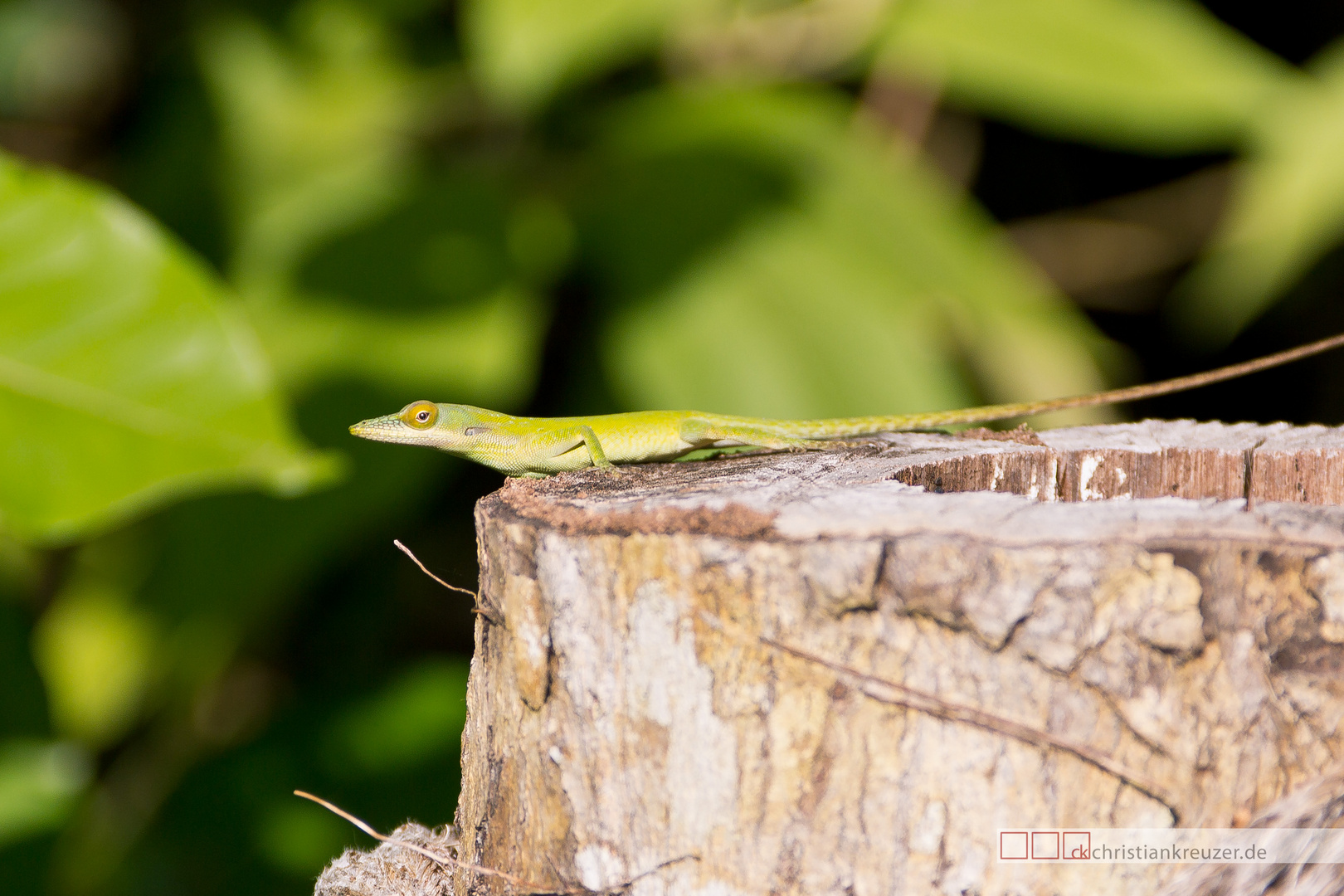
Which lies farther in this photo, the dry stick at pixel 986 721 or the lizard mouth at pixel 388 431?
the lizard mouth at pixel 388 431

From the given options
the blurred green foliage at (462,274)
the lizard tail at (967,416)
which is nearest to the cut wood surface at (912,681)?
the lizard tail at (967,416)

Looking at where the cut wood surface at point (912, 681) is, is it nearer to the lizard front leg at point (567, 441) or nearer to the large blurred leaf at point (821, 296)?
the lizard front leg at point (567, 441)

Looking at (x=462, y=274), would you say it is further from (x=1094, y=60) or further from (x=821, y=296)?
(x=1094, y=60)

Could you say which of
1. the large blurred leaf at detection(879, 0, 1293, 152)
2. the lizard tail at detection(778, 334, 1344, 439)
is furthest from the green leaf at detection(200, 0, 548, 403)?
the large blurred leaf at detection(879, 0, 1293, 152)

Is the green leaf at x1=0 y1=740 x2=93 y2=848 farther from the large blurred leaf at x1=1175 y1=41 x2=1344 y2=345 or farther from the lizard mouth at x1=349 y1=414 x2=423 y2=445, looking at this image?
the large blurred leaf at x1=1175 y1=41 x2=1344 y2=345

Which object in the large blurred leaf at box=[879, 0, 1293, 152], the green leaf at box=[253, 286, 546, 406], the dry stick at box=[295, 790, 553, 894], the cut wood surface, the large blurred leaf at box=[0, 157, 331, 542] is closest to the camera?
the cut wood surface

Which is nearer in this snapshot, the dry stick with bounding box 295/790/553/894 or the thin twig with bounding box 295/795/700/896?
the thin twig with bounding box 295/795/700/896

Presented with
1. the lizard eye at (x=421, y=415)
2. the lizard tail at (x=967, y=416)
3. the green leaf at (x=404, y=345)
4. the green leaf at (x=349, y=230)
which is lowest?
the lizard eye at (x=421, y=415)
